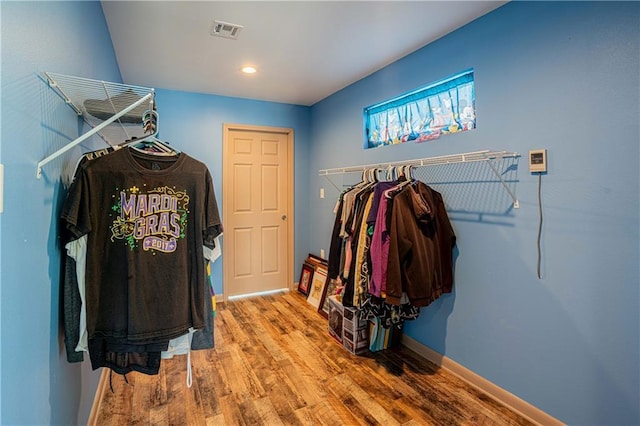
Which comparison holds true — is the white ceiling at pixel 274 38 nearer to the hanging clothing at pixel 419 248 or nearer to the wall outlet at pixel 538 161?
the wall outlet at pixel 538 161

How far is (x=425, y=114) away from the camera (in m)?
2.68

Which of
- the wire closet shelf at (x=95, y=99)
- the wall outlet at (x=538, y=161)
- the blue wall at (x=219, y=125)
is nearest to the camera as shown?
the wire closet shelf at (x=95, y=99)

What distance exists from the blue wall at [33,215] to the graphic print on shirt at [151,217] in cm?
22

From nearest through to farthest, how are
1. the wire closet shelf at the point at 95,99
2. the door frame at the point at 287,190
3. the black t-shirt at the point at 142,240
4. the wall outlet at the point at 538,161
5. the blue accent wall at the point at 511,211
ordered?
the blue accent wall at the point at 511,211 < the wire closet shelf at the point at 95,99 < the black t-shirt at the point at 142,240 < the wall outlet at the point at 538,161 < the door frame at the point at 287,190

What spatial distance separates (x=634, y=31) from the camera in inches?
59.1

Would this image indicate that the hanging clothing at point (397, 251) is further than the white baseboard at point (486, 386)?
Yes

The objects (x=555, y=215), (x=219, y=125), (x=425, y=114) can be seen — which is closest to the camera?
(x=555, y=215)

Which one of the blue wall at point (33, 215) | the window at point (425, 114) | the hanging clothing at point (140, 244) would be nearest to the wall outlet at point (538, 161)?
the window at point (425, 114)

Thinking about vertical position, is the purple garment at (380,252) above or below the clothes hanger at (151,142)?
below

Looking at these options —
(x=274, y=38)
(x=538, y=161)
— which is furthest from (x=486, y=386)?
(x=274, y=38)

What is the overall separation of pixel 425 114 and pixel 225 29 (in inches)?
64.8

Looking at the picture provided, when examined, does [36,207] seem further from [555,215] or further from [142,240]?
[555,215]

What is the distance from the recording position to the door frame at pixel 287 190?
12.9ft

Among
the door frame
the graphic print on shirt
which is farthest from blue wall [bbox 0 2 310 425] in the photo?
the door frame
